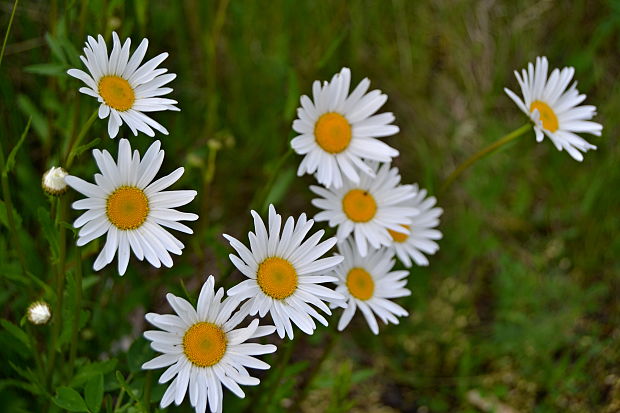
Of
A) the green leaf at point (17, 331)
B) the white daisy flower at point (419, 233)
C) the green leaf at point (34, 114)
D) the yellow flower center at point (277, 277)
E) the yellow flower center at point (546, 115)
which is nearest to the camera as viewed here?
the yellow flower center at point (277, 277)

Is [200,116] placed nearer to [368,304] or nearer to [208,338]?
[368,304]

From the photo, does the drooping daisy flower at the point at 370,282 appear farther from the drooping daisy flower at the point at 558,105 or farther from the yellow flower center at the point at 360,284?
the drooping daisy flower at the point at 558,105

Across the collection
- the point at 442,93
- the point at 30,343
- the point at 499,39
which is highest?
the point at 499,39

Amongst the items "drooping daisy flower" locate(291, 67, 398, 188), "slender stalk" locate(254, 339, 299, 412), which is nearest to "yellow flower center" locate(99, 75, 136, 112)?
"drooping daisy flower" locate(291, 67, 398, 188)

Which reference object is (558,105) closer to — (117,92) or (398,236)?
(398,236)

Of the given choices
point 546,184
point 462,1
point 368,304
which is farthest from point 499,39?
point 368,304

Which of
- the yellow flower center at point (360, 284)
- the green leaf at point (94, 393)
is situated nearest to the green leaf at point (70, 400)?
the green leaf at point (94, 393)

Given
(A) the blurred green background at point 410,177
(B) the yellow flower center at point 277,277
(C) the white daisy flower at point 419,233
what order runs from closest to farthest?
1. (B) the yellow flower center at point 277,277
2. (C) the white daisy flower at point 419,233
3. (A) the blurred green background at point 410,177
